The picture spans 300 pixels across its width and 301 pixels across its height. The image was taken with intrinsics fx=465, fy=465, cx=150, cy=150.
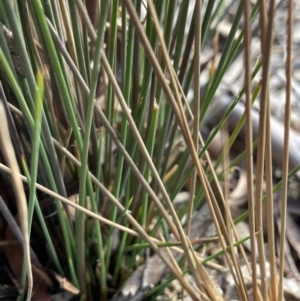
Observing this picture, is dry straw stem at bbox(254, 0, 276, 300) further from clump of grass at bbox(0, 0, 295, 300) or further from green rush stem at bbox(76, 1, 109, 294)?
green rush stem at bbox(76, 1, 109, 294)

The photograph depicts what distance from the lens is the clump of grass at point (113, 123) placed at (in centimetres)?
37

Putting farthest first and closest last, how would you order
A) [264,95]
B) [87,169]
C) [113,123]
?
1. [113,123]
2. [87,169]
3. [264,95]

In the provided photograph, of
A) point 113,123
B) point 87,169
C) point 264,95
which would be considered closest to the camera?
point 264,95

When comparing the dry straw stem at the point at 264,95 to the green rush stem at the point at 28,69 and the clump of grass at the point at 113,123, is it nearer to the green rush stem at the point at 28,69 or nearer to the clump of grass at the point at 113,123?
the clump of grass at the point at 113,123

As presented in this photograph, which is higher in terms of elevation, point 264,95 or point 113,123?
point 264,95

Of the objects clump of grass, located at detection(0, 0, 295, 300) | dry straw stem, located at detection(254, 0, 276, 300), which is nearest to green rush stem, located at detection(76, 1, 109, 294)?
clump of grass, located at detection(0, 0, 295, 300)

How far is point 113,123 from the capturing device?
624mm

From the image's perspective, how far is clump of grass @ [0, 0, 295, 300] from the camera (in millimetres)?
370

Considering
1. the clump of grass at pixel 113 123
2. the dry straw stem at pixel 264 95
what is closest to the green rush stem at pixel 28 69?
the clump of grass at pixel 113 123

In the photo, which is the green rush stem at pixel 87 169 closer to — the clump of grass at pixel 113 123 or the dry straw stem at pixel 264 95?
the clump of grass at pixel 113 123

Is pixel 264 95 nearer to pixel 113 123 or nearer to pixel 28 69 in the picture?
pixel 28 69

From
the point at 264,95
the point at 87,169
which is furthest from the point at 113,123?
the point at 264,95

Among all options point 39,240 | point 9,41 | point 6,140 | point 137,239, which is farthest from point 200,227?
point 6,140

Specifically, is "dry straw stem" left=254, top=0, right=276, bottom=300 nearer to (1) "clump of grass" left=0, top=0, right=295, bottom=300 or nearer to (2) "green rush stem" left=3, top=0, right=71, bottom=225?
(1) "clump of grass" left=0, top=0, right=295, bottom=300
